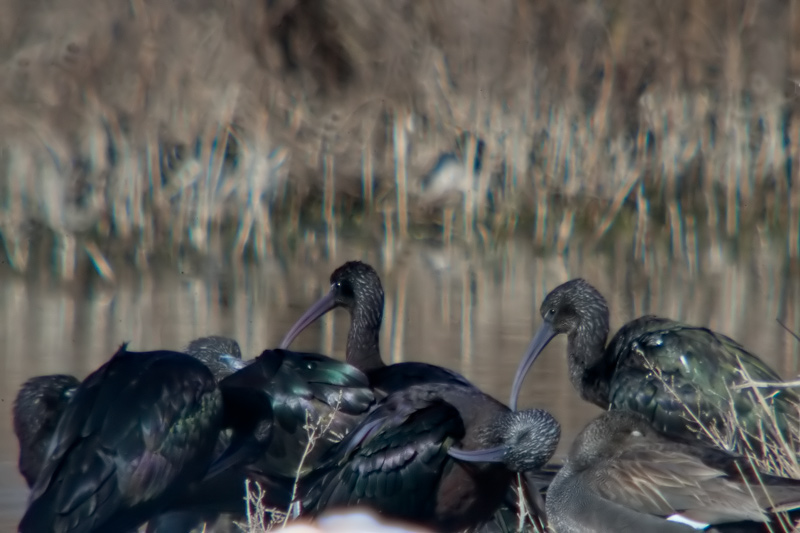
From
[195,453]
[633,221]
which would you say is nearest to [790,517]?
[195,453]

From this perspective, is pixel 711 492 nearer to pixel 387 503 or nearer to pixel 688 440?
pixel 688 440

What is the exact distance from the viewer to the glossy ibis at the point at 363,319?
667 centimetres

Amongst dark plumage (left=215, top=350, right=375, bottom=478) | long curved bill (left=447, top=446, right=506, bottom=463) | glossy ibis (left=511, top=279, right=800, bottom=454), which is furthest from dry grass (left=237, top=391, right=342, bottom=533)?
glossy ibis (left=511, top=279, right=800, bottom=454)

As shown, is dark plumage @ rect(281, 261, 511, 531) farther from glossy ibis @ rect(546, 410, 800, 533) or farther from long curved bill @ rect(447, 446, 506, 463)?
glossy ibis @ rect(546, 410, 800, 533)

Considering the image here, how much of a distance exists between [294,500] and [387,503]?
1.29 ft

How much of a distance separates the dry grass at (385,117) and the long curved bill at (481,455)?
7.11 m

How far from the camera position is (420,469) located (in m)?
5.39

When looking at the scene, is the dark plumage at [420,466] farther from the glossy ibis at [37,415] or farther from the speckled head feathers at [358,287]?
the speckled head feathers at [358,287]

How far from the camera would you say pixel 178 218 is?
12.2 metres

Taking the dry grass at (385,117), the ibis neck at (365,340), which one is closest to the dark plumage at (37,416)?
the ibis neck at (365,340)

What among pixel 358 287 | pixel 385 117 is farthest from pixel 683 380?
pixel 385 117

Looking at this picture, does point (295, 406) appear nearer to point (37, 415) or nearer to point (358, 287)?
point (37, 415)

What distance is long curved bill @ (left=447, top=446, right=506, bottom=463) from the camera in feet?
17.2

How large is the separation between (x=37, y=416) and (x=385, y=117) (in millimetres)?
7768
